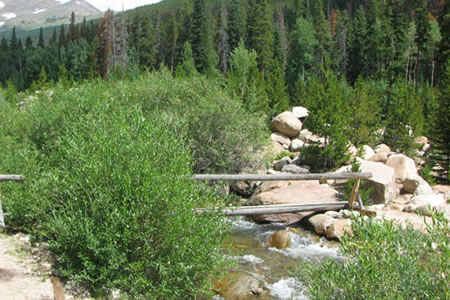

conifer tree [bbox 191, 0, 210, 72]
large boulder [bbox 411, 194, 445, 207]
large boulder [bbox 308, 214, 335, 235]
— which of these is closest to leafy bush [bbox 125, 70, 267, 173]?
large boulder [bbox 308, 214, 335, 235]

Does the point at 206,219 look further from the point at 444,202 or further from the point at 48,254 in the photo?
the point at 444,202

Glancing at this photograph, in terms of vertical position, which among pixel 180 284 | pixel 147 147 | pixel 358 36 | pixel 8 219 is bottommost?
pixel 180 284

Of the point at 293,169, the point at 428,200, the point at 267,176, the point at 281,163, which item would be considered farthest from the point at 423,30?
the point at 267,176

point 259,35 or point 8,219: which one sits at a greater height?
point 259,35

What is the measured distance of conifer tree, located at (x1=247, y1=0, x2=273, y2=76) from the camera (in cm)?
A: 5369

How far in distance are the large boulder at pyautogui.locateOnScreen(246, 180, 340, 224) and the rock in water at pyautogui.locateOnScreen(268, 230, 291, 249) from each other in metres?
1.52

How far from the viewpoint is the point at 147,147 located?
759cm

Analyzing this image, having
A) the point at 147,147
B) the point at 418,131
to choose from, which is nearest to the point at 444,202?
the point at 418,131

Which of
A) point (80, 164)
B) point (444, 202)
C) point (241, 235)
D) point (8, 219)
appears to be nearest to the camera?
point (80, 164)

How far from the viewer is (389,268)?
465cm

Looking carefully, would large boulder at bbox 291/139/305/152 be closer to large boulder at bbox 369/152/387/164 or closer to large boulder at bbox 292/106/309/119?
large boulder at bbox 292/106/309/119

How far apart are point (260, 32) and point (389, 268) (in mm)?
53390

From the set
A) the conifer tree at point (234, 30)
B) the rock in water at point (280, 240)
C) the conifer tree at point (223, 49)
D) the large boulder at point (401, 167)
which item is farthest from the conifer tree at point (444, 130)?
the conifer tree at point (234, 30)

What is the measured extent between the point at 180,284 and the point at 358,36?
51263 millimetres
